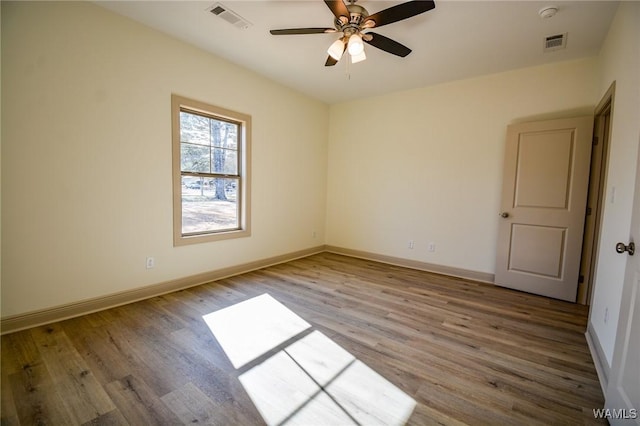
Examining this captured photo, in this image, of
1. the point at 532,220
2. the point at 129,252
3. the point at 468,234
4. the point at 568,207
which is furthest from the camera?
the point at 468,234

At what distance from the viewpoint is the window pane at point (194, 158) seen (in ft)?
10.6

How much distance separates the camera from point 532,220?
3361 mm

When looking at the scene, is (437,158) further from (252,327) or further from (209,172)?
(252,327)

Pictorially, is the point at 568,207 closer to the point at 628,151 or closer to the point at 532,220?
the point at 532,220

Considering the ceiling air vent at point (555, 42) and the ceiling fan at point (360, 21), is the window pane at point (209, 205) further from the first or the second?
the ceiling air vent at point (555, 42)

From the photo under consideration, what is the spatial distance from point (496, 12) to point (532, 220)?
236 cm

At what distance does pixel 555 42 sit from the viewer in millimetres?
2814

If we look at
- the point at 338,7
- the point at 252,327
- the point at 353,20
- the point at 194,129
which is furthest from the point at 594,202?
the point at 194,129

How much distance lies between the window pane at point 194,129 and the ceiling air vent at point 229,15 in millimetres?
1141

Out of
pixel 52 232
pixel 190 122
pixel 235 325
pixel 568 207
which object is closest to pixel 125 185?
pixel 52 232

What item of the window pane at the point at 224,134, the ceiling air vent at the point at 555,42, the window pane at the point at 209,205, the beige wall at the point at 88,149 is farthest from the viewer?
the window pane at the point at 224,134

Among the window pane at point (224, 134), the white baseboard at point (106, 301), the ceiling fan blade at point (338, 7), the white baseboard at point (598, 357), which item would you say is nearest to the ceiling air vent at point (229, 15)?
the ceiling fan blade at point (338, 7)

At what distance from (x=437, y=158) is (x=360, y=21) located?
8.29 feet

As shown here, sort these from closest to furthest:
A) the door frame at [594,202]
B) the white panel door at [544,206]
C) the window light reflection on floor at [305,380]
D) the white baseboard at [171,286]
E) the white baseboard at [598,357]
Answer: the window light reflection on floor at [305,380]
the white baseboard at [598,357]
the white baseboard at [171,286]
the door frame at [594,202]
the white panel door at [544,206]
